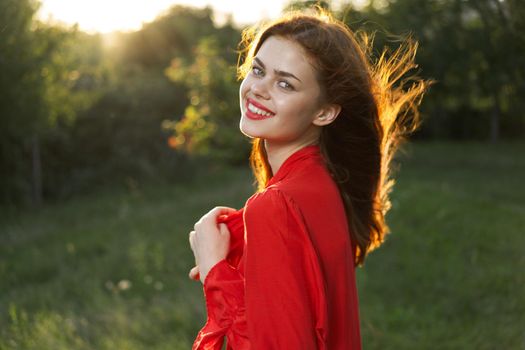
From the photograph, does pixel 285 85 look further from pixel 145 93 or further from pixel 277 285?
pixel 145 93

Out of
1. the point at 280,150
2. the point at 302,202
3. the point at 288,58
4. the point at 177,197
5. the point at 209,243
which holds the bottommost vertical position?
the point at 177,197

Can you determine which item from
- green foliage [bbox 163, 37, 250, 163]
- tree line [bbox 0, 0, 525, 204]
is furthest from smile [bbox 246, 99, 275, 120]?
green foliage [bbox 163, 37, 250, 163]

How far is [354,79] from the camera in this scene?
1981mm

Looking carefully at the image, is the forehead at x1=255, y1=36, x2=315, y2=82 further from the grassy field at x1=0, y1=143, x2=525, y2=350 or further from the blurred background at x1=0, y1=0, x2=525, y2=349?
the grassy field at x1=0, y1=143, x2=525, y2=350

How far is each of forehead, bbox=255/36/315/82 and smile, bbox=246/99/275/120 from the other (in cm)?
12

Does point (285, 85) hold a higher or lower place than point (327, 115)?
higher

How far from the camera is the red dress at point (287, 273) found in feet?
5.18

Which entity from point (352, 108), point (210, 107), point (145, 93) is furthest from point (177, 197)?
point (352, 108)

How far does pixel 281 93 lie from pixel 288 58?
10 cm

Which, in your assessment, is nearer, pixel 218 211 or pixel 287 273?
pixel 287 273

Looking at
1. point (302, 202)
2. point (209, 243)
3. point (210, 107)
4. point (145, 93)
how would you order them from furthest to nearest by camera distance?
point (145, 93), point (210, 107), point (209, 243), point (302, 202)

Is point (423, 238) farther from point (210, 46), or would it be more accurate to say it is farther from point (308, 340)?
point (210, 46)

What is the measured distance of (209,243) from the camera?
5.98 ft

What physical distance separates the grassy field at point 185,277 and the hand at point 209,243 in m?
2.44
